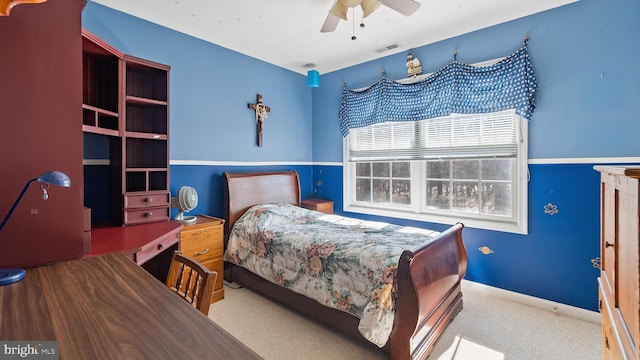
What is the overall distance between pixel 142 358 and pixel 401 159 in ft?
10.7

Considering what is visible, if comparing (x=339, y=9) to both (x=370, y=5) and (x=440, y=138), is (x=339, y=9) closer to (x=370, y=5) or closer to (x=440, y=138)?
(x=370, y=5)

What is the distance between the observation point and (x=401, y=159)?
11.6ft

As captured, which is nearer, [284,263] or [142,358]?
[142,358]

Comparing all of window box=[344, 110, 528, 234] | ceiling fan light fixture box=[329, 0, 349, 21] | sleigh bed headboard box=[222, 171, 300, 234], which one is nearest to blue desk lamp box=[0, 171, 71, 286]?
ceiling fan light fixture box=[329, 0, 349, 21]

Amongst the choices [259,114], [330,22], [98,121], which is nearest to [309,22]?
[330,22]

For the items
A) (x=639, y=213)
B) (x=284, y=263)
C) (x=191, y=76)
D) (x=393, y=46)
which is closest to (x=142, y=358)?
(x=639, y=213)

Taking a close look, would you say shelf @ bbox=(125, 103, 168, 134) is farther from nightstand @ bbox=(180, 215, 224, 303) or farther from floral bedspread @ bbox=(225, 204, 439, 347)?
floral bedspread @ bbox=(225, 204, 439, 347)

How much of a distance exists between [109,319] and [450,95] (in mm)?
3178

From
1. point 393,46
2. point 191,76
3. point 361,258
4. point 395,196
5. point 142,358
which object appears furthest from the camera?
point 395,196

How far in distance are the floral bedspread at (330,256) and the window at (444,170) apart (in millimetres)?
743

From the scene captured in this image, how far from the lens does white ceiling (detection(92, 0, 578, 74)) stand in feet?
8.26

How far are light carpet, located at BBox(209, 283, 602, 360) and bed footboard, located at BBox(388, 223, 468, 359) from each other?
0.60 feet

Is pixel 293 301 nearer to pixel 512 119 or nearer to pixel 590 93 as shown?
pixel 512 119

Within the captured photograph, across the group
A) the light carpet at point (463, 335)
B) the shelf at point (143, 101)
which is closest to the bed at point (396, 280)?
the light carpet at point (463, 335)
